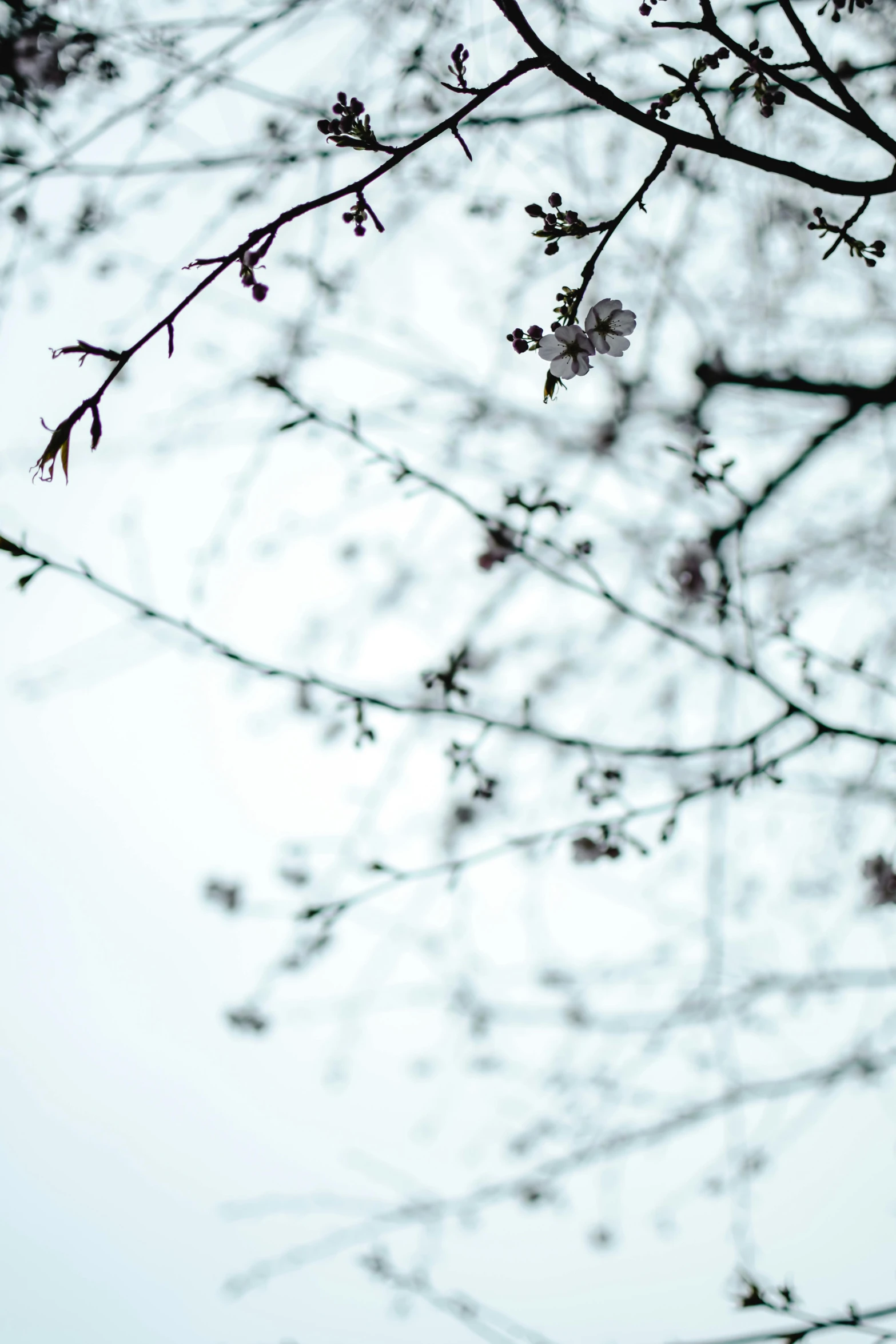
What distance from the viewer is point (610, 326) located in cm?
124

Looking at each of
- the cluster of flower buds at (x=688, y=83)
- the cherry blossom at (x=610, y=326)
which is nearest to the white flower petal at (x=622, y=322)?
the cherry blossom at (x=610, y=326)

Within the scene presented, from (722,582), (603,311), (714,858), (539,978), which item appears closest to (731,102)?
(603,311)

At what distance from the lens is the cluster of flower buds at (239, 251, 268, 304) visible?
3.46 feet

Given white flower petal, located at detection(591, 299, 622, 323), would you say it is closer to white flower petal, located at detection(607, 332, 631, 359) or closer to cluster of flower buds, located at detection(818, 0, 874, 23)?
white flower petal, located at detection(607, 332, 631, 359)

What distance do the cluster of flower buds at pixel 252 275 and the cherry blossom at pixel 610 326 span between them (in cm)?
46

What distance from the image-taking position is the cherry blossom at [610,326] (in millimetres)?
1212

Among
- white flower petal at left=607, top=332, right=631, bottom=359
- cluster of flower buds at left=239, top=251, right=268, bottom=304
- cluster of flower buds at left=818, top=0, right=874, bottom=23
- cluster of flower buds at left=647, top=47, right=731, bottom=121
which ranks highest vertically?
cluster of flower buds at left=818, top=0, right=874, bottom=23

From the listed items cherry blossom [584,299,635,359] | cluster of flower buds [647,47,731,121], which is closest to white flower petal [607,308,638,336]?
cherry blossom [584,299,635,359]

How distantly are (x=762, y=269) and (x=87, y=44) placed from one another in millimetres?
3039

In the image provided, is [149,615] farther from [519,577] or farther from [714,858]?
[714,858]

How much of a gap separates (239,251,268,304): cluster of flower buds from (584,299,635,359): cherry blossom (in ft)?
1.52

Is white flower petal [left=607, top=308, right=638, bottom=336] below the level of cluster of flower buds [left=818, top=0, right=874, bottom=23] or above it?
below

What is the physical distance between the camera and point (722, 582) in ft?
6.49

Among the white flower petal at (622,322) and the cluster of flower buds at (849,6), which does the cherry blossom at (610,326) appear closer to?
the white flower petal at (622,322)
